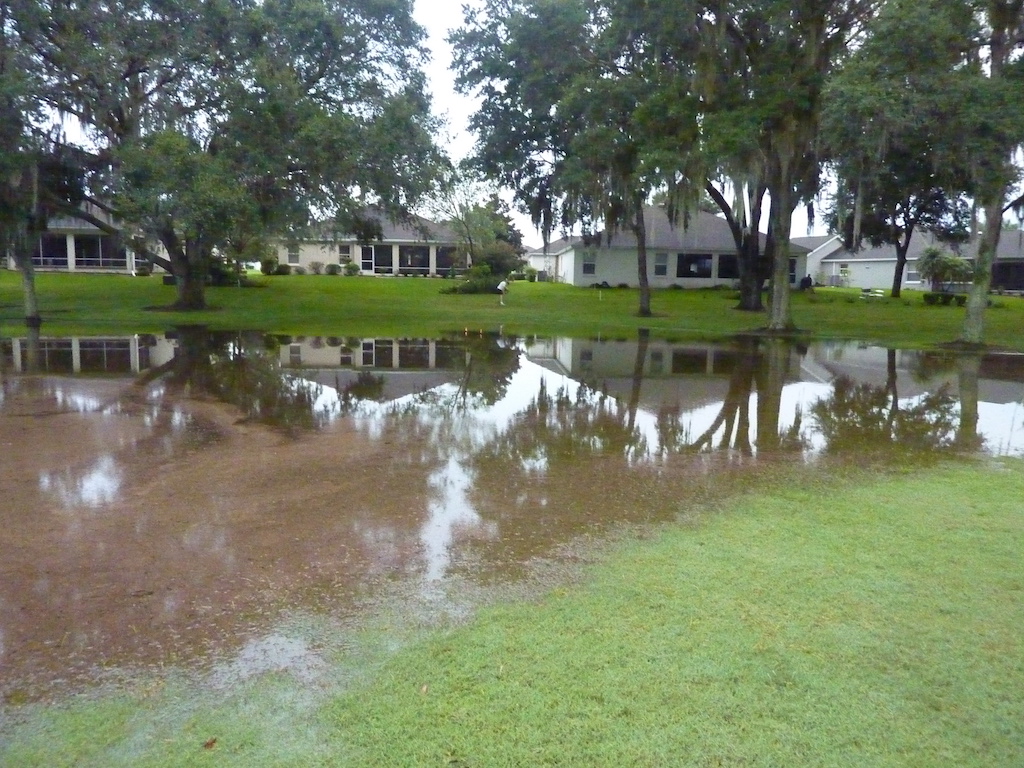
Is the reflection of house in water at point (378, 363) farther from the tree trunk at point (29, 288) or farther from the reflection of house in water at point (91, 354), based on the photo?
the tree trunk at point (29, 288)

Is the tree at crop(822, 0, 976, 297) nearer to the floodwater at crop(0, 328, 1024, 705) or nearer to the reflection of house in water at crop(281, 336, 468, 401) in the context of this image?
the floodwater at crop(0, 328, 1024, 705)

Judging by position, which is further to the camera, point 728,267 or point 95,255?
point 95,255

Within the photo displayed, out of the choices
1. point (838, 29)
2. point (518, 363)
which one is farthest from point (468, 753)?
point (838, 29)

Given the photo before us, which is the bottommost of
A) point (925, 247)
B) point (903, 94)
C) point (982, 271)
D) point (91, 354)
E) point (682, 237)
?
point (91, 354)

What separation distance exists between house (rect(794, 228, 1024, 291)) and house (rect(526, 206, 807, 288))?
679 cm

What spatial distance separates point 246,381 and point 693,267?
36.1 meters

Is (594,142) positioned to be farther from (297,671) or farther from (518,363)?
(297,671)

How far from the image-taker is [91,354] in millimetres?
16938

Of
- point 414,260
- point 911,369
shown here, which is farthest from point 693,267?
point 911,369

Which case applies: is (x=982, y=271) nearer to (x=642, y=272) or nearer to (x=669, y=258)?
(x=642, y=272)

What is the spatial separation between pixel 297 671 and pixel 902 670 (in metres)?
2.72

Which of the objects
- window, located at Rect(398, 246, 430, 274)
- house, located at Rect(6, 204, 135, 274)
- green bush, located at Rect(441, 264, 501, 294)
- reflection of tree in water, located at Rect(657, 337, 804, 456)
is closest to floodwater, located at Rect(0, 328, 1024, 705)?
reflection of tree in water, located at Rect(657, 337, 804, 456)

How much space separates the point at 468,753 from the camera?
10.2 ft

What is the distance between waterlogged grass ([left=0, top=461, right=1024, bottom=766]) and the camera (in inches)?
123
